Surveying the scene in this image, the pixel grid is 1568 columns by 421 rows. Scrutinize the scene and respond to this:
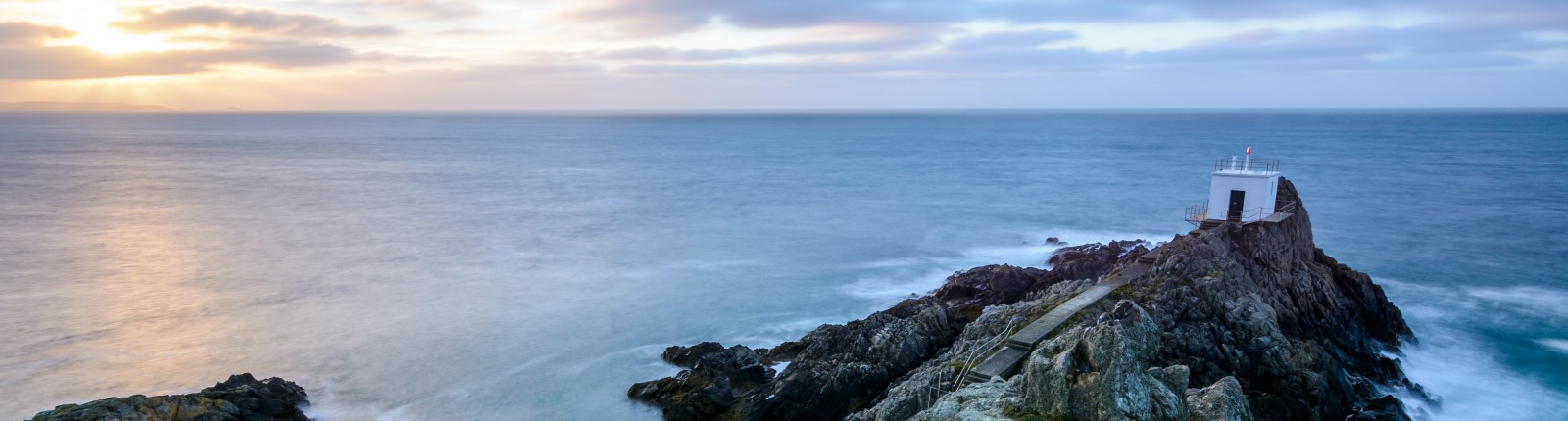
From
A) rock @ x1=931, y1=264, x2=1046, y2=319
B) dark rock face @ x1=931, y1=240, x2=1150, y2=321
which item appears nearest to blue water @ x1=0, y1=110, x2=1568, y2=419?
rock @ x1=931, y1=264, x2=1046, y2=319

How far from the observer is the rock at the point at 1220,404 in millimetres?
13484

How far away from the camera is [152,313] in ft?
101

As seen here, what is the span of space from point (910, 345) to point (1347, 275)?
16.0 metres

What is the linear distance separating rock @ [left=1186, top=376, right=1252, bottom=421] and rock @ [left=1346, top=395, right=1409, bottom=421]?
7373 millimetres

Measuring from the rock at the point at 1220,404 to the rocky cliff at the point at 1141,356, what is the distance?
0.09ft

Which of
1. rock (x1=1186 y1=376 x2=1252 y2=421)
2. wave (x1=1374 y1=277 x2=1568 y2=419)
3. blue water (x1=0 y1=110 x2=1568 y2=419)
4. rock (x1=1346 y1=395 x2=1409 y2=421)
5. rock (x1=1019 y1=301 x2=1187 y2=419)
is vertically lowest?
blue water (x1=0 y1=110 x2=1568 y2=419)

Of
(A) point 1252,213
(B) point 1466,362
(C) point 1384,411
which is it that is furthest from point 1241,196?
(C) point 1384,411

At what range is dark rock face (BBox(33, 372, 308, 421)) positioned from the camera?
1752 cm

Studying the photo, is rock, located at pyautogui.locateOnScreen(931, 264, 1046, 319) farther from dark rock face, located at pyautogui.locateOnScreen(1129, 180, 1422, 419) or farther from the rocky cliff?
dark rock face, located at pyautogui.locateOnScreen(1129, 180, 1422, 419)

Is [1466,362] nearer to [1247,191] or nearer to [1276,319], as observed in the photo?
[1247,191]

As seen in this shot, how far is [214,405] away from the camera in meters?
19.0

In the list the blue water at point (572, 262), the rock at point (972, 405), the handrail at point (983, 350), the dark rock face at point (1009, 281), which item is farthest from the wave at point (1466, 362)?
the rock at point (972, 405)

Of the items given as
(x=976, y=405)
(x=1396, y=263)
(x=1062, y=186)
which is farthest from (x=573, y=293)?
(x=1062, y=186)

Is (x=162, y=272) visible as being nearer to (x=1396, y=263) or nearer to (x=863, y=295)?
(x=863, y=295)
